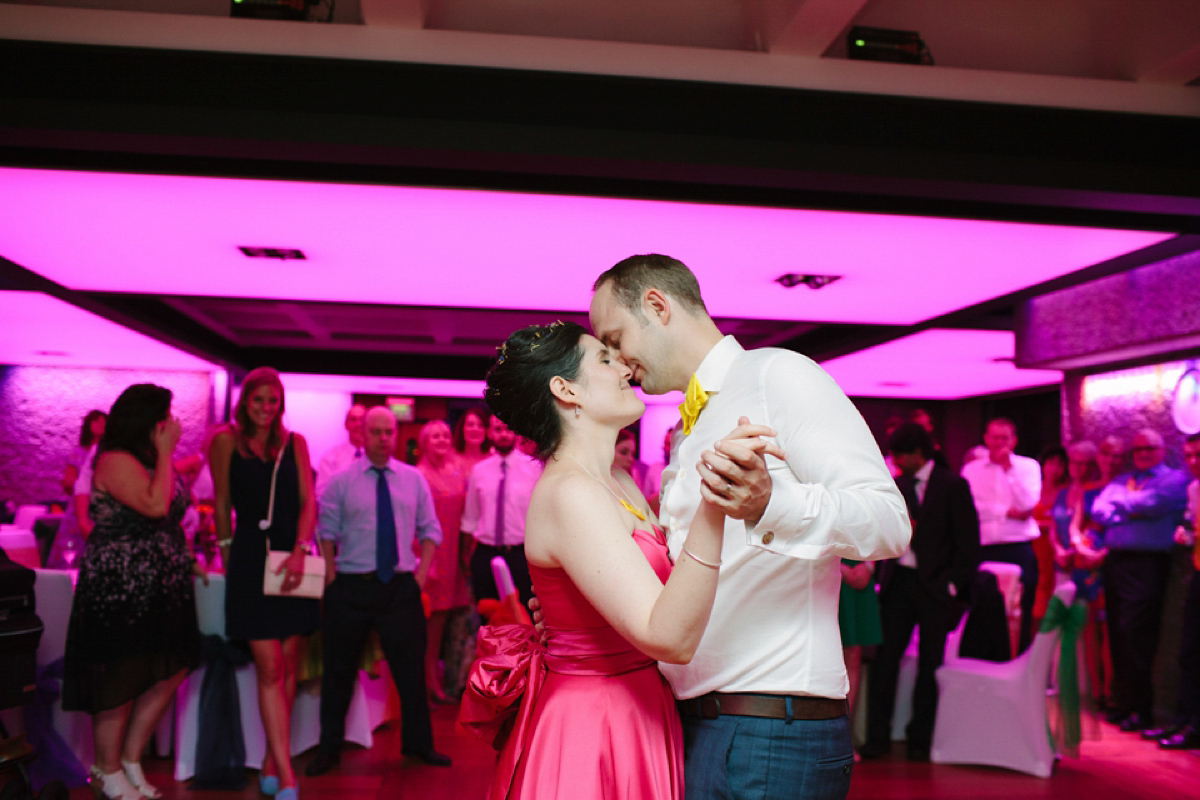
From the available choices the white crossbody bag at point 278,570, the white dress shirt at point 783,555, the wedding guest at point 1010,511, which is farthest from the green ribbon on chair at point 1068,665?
the white crossbody bag at point 278,570

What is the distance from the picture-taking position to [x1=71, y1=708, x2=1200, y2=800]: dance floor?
3.76 meters

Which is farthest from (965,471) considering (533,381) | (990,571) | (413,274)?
(533,381)

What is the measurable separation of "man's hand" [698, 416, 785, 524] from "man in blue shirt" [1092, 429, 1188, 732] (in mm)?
5094

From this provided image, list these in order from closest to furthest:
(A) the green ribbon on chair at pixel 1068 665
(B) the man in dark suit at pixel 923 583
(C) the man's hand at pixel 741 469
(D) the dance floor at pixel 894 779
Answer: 1. (C) the man's hand at pixel 741 469
2. (D) the dance floor at pixel 894 779
3. (A) the green ribbon on chair at pixel 1068 665
4. (B) the man in dark suit at pixel 923 583

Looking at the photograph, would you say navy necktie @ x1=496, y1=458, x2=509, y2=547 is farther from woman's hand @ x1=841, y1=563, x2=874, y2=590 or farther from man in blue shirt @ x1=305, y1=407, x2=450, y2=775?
woman's hand @ x1=841, y1=563, x2=874, y2=590

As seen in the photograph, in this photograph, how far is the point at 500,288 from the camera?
608 centimetres

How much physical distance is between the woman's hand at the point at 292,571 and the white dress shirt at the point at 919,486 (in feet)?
9.82

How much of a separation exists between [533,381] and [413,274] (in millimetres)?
4307

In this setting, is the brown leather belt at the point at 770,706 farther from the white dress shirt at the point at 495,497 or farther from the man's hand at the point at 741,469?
the white dress shirt at the point at 495,497

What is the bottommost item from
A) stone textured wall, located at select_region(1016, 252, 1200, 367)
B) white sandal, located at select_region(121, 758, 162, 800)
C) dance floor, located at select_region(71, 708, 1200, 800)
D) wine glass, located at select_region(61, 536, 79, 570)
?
dance floor, located at select_region(71, 708, 1200, 800)

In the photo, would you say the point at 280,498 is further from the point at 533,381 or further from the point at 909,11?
the point at 909,11

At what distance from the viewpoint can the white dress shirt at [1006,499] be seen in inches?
215

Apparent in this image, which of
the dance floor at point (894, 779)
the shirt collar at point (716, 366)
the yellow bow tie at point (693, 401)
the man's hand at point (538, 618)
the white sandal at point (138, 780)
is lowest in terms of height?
the dance floor at point (894, 779)

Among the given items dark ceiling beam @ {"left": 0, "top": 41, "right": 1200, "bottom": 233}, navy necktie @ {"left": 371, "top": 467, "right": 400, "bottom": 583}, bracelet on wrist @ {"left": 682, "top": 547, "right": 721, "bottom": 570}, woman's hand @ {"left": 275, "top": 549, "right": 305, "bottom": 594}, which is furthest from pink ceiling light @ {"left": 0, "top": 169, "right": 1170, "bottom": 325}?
bracelet on wrist @ {"left": 682, "top": 547, "right": 721, "bottom": 570}
